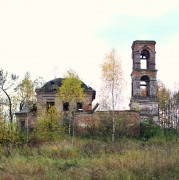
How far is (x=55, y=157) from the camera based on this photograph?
53.6ft

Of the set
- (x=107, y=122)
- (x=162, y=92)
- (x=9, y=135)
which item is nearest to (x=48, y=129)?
(x=9, y=135)

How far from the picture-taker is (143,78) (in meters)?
31.7

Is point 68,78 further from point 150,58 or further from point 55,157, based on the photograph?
point 55,157

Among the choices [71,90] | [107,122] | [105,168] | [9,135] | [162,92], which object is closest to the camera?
[105,168]

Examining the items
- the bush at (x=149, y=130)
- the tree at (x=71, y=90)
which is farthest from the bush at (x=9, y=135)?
the bush at (x=149, y=130)

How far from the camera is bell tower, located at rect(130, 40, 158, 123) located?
30781mm

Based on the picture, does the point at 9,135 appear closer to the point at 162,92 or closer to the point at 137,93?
the point at 137,93

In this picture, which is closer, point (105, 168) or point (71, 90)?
point (105, 168)

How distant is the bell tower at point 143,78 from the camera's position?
101 feet

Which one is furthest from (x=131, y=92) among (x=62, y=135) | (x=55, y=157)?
(x=55, y=157)

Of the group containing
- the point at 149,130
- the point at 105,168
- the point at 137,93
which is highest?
the point at 137,93

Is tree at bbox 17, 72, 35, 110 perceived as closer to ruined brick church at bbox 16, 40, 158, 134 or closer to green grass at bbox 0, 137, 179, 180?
ruined brick church at bbox 16, 40, 158, 134

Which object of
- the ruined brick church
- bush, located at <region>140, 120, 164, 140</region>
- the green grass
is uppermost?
the ruined brick church

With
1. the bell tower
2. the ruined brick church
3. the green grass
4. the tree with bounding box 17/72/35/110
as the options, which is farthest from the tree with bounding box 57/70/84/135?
the green grass
